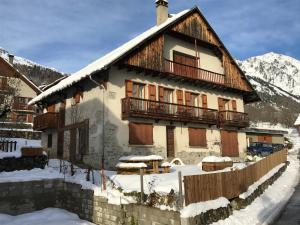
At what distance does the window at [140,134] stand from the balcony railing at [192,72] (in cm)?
472

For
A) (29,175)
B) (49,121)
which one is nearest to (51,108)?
(49,121)

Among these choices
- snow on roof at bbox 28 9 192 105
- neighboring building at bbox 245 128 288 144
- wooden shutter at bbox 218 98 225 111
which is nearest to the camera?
snow on roof at bbox 28 9 192 105

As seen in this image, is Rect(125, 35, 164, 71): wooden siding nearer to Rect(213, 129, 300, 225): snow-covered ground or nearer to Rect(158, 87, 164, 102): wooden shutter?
Rect(158, 87, 164, 102): wooden shutter

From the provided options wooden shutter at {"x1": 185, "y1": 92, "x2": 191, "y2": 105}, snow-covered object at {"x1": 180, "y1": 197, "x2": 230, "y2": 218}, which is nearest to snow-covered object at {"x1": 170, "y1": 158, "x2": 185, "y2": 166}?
wooden shutter at {"x1": 185, "y1": 92, "x2": 191, "y2": 105}

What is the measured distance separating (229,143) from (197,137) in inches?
169

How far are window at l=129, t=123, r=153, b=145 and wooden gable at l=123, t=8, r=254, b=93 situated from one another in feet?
13.3

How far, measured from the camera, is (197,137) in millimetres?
26156

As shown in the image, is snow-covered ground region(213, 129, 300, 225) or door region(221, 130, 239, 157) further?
door region(221, 130, 239, 157)

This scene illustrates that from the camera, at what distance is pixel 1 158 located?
17.5 meters

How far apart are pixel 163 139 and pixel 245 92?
40.0 ft

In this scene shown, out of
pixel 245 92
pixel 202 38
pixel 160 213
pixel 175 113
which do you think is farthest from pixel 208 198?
pixel 245 92

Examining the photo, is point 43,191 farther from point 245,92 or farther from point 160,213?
Answer: point 245,92

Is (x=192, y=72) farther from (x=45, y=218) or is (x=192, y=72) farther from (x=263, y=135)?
(x=263, y=135)

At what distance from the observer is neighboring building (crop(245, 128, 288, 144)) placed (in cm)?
4419
